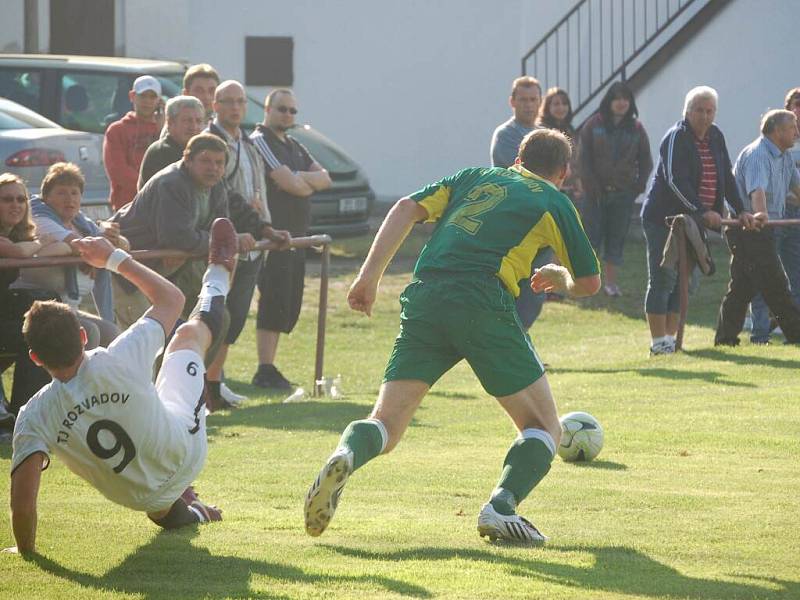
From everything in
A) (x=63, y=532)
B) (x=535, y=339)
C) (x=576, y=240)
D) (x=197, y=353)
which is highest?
(x=576, y=240)

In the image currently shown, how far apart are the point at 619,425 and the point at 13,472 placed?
4.78m

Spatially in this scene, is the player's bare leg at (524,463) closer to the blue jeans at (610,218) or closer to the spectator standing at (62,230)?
the spectator standing at (62,230)

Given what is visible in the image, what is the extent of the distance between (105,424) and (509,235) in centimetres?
182

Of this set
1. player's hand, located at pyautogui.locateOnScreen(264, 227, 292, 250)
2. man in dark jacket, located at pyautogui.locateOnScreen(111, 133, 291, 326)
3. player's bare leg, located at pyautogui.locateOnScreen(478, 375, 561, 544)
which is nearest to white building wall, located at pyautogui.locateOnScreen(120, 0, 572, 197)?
player's hand, located at pyautogui.locateOnScreen(264, 227, 292, 250)

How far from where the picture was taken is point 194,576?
6.14 metres

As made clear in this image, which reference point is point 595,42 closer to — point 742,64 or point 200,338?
point 742,64

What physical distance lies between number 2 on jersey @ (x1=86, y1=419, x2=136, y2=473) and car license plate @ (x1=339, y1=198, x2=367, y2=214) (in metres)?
13.1

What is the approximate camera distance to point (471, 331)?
663 centimetres

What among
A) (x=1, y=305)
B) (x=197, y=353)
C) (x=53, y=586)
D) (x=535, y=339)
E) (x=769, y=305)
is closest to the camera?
(x=53, y=586)

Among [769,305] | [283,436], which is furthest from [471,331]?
[769,305]

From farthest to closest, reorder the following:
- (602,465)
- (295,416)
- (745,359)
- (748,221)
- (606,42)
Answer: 1. (606,42)
2. (748,221)
3. (745,359)
4. (295,416)
5. (602,465)

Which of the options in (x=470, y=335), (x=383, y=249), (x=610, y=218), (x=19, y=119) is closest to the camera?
(x=470, y=335)

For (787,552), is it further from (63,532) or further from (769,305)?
(769,305)

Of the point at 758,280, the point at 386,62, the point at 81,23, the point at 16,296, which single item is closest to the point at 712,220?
the point at 758,280
